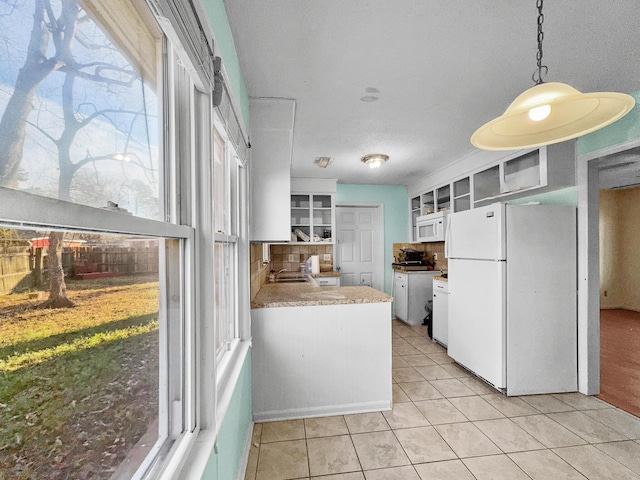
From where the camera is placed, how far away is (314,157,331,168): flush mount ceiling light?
3797 millimetres

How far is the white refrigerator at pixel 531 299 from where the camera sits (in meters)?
2.60

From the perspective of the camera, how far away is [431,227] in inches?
179

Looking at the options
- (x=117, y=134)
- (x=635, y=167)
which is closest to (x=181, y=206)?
(x=117, y=134)

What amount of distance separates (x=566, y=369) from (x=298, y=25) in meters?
3.30

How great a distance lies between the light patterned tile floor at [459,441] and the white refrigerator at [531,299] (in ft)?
0.63

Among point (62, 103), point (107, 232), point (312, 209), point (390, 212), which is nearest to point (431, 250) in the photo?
point (390, 212)

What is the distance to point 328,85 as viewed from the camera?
2.09 m

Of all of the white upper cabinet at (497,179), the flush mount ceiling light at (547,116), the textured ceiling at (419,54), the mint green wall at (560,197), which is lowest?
the mint green wall at (560,197)

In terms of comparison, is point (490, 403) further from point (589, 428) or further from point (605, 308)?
point (605, 308)

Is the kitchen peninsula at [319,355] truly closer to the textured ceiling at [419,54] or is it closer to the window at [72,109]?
the textured ceiling at [419,54]

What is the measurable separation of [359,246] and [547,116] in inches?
167

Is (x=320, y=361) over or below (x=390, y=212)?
below

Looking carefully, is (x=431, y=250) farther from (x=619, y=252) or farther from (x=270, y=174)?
(x=619, y=252)

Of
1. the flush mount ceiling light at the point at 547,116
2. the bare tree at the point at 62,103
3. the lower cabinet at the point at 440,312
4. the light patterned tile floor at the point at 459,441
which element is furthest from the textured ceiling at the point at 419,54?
the light patterned tile floor at the point at 459,441
